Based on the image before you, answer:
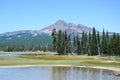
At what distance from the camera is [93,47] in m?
134

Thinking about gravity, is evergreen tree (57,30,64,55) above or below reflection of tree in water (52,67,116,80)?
above

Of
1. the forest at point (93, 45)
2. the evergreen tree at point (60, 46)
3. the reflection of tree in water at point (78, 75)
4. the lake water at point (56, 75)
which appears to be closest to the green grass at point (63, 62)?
the reflection of tree in water at point (78, 75)

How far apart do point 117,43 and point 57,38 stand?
139 feet

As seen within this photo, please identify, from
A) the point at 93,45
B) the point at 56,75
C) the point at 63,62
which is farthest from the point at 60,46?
the point at 56,75

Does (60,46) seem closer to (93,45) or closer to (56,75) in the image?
(93,45)

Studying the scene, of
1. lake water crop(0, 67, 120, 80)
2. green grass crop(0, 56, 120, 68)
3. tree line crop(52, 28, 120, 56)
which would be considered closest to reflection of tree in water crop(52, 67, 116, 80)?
lake water crop(0, 67, 120, 80)

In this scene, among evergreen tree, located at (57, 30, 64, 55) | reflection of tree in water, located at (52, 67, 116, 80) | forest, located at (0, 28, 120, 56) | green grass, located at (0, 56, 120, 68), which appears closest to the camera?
reflection of tree in water, located at (52, 67, 116, 80)

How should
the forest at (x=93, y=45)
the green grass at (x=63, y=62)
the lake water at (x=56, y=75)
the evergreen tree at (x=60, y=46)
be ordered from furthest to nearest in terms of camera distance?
the evergreen tree at (x=60, y=46) → the forest at (x=93, y=45) → the green grass at (x=63, y=62) → the lake water at (x=56, y=75)

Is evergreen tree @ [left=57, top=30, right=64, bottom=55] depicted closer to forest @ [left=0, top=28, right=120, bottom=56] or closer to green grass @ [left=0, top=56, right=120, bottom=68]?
forest @ [left=0, top=28, right=120, bottom=56]

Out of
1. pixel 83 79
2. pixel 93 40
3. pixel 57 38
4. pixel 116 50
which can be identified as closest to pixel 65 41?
pixel 57 38

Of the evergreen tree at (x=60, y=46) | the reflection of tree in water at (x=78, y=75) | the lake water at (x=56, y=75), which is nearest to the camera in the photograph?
the lake water at (x=56, y=75)

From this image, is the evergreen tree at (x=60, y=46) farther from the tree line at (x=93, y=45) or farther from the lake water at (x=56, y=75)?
the lake water at (x=56, y=75)

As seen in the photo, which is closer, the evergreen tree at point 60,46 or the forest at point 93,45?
the forest at point 93,45

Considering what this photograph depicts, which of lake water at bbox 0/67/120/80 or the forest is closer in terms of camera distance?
lake water at bbox 0/67/120/80
